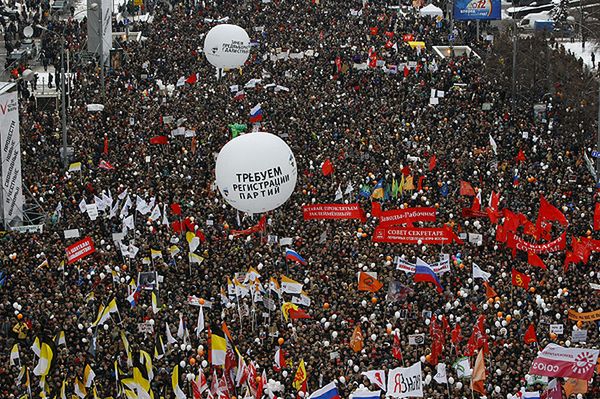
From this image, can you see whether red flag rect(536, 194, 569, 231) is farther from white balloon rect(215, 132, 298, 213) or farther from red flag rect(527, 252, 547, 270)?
white balloon rect(215, 132, 298, 213)

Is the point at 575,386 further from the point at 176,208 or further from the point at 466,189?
the point at 176,208

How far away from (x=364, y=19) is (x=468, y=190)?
25.9 m

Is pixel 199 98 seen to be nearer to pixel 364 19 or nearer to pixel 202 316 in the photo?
pixel 364 19

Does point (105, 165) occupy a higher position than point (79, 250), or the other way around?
point (105, 165)

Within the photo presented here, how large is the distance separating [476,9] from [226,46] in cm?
1356

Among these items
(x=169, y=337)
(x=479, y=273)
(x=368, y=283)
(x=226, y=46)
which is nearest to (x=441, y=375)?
(x=368, y=283)

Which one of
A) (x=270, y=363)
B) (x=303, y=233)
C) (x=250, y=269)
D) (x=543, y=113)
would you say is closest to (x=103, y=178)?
(x=303, y=233)

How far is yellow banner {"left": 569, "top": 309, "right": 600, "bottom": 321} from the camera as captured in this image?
22734 mm

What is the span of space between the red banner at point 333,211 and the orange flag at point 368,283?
3.07 metres

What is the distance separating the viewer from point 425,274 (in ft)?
80.6

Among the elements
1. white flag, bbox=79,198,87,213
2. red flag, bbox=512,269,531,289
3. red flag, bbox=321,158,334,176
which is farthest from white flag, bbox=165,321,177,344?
red flag, bbox=321,158,334,176

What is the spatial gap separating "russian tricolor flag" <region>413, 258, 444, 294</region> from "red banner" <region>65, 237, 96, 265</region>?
756 centimetres

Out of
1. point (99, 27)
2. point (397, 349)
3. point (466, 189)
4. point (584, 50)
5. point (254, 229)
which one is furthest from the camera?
point (584, 50)

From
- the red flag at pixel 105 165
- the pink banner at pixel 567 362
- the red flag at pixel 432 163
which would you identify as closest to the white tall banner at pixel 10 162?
the red flag at pixel 105 165
